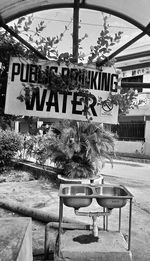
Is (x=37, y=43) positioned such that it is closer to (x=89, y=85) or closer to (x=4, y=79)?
(x=4, y=79)

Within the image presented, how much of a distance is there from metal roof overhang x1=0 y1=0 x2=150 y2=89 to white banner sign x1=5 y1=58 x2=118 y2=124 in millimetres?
345

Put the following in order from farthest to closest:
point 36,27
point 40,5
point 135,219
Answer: point 135,219 < point 40,5 < point 36,27

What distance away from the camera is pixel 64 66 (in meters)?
2.07

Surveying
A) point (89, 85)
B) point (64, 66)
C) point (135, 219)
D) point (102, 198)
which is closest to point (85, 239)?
point (102, 198)

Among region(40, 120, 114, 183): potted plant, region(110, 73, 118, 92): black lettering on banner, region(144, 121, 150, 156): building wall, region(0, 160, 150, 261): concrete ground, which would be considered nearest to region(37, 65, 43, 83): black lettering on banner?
region(110, 73, 118, 92): black lettering on banner

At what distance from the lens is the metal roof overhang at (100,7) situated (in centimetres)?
230

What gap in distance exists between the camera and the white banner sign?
6.76 feet

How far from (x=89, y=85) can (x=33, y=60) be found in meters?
0.49

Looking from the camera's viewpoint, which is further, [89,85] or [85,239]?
[85,239]

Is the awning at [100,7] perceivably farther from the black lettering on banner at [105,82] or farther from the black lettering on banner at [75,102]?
the black lettering on banner at [75,102]

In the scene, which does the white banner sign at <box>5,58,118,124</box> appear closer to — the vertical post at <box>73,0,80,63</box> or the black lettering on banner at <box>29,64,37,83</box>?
the black lettering on banner at <box>29,64,37,83</box>

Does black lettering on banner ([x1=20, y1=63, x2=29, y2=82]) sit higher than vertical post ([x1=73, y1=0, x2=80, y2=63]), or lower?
lower

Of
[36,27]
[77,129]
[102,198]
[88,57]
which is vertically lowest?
[102,198]

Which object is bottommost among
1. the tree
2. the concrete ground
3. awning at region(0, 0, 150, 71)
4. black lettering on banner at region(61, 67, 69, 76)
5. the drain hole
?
the concrete ground
